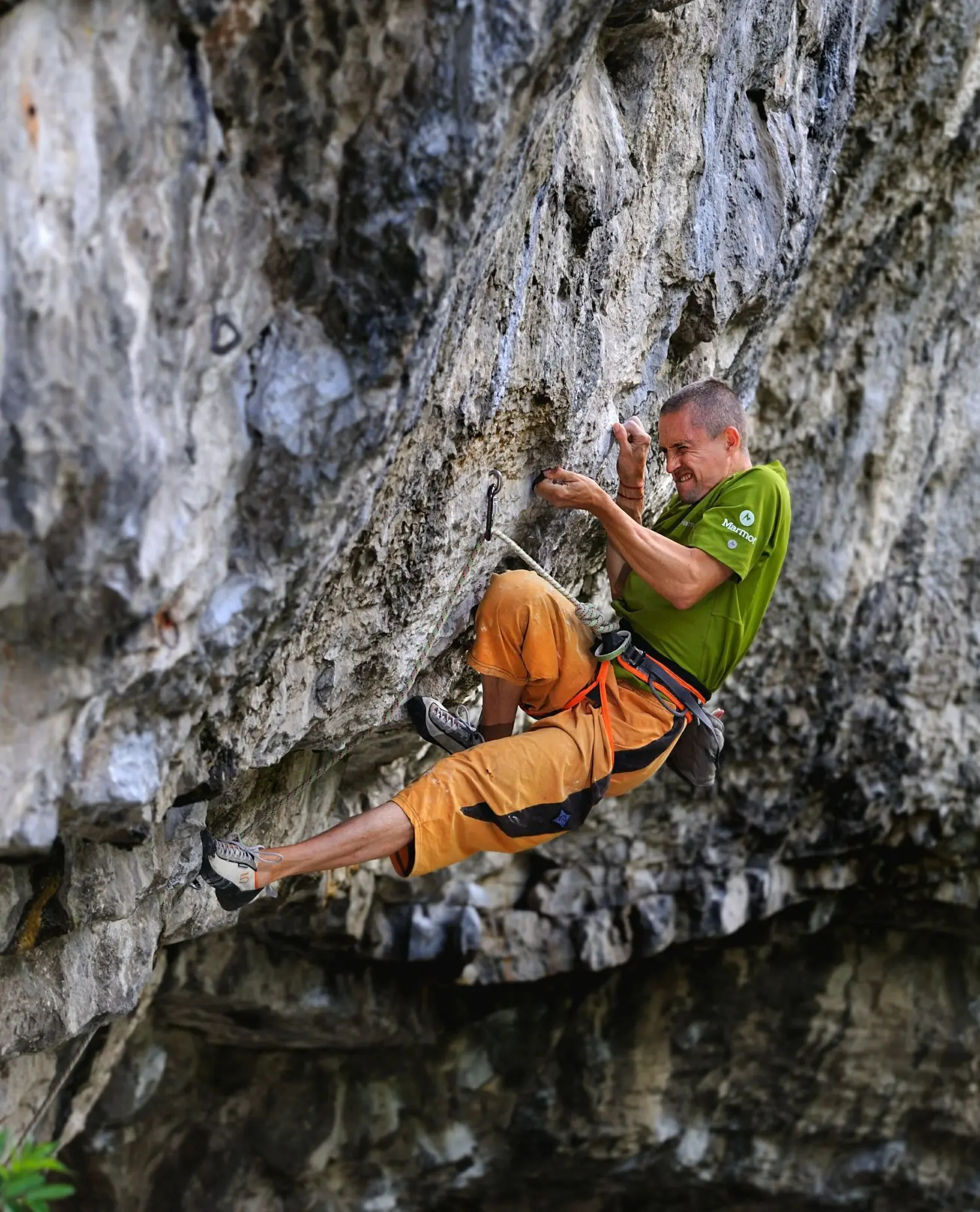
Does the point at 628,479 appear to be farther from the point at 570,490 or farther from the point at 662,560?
the point at 662,560

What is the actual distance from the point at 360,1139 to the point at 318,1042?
791mm

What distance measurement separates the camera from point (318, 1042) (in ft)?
24.7

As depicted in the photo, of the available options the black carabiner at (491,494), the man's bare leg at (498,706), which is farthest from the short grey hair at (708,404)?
the man's bare leg at (498,706)

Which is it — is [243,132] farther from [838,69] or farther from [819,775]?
[819,775]

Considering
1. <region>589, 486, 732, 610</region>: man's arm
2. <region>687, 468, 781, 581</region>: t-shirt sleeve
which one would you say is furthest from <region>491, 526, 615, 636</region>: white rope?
<region>687, 468, 781, 581</region>: t-shirt sleeve

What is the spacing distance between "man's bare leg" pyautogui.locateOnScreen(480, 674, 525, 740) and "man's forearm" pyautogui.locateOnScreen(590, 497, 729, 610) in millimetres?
575

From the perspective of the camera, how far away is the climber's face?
364 cm

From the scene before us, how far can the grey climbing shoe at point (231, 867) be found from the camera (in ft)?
11.0

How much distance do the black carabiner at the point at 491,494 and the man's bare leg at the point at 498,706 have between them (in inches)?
18.0

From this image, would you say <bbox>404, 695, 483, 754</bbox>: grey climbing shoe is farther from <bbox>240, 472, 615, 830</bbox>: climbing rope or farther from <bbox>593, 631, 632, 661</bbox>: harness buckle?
<bbox>593, 631, 632, 661</bbox>: harness buckle

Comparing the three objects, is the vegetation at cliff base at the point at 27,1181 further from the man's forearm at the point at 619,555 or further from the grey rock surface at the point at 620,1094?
the grey rock surface at the point at 620,1094

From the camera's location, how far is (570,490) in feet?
11.5

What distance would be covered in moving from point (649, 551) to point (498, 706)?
74cm

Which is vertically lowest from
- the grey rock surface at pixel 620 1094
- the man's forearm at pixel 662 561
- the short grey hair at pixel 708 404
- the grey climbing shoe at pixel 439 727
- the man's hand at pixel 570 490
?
the grey rock surface at pixel 620 1094
